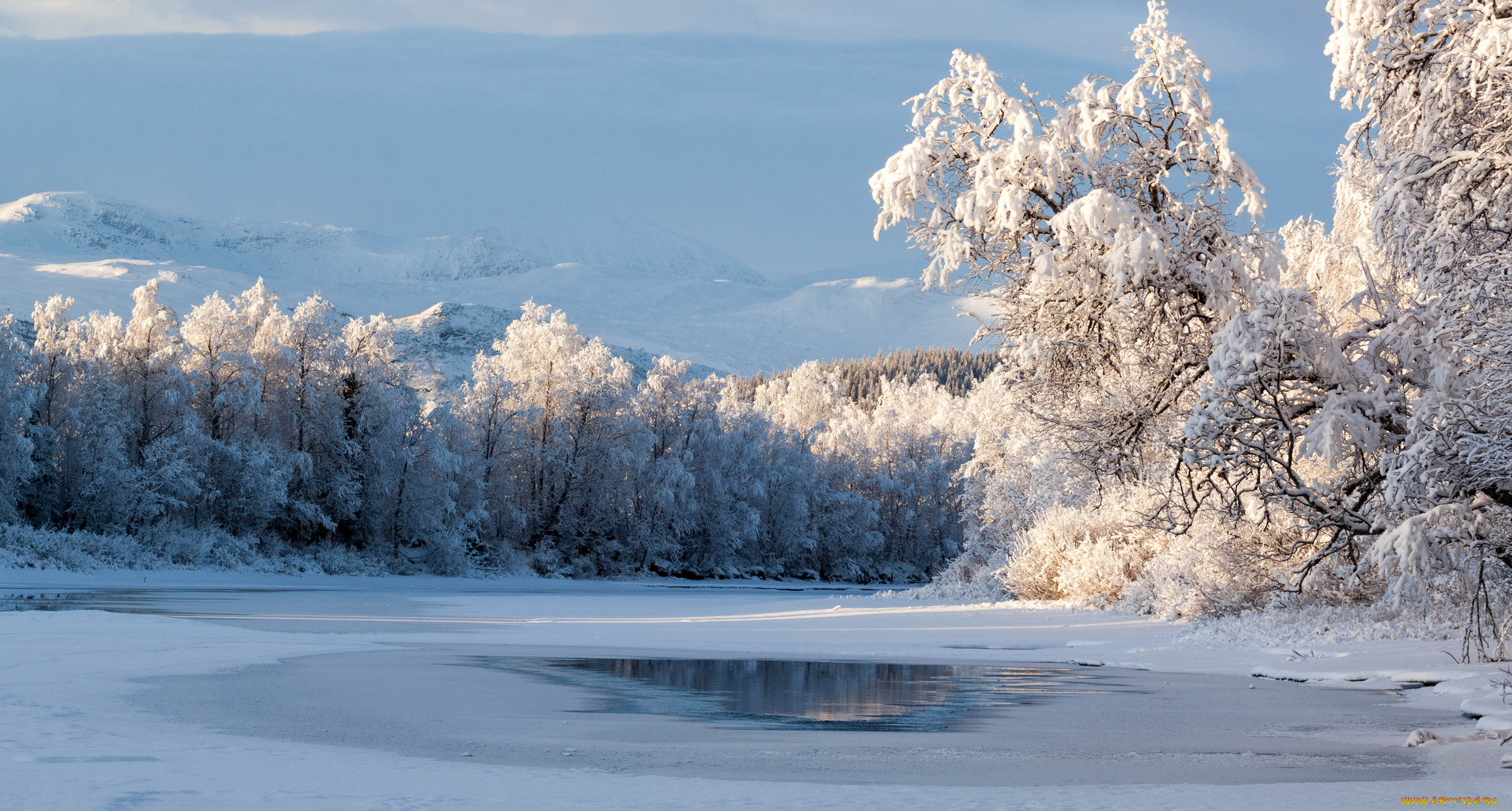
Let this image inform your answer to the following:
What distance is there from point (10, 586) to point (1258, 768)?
35.8 meters

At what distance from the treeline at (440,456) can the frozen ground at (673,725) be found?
3027 centimetres

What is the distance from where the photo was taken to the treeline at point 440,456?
47.9 meters

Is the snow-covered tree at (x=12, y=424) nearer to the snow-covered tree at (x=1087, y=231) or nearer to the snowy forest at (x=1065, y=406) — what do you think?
the snowy forest at (x=1065, y=406)

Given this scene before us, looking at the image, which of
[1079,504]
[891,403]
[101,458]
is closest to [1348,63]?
[1079,504]

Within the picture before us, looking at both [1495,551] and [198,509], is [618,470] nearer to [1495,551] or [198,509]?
[198,509]

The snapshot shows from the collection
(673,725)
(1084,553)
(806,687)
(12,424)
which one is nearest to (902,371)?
(12,424)

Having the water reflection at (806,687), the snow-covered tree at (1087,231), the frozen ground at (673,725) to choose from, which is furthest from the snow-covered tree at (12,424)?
the snow-covered tree at (1087,231)

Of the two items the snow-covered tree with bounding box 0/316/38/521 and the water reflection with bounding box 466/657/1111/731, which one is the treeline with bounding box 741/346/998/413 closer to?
the snow-covered tree with bounding box 0/316/38/521

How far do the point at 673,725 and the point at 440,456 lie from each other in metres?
48.2

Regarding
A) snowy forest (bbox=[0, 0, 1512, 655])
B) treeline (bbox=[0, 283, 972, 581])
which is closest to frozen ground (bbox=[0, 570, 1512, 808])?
snowy forest (bbox=[0, 0, 1512, 655])

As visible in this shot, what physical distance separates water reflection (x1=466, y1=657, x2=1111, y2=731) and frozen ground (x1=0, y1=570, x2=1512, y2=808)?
0.09 m

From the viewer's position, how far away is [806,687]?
12.9 meters

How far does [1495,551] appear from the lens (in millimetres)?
9844

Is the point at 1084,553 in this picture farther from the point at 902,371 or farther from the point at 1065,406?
the point at 902,371
